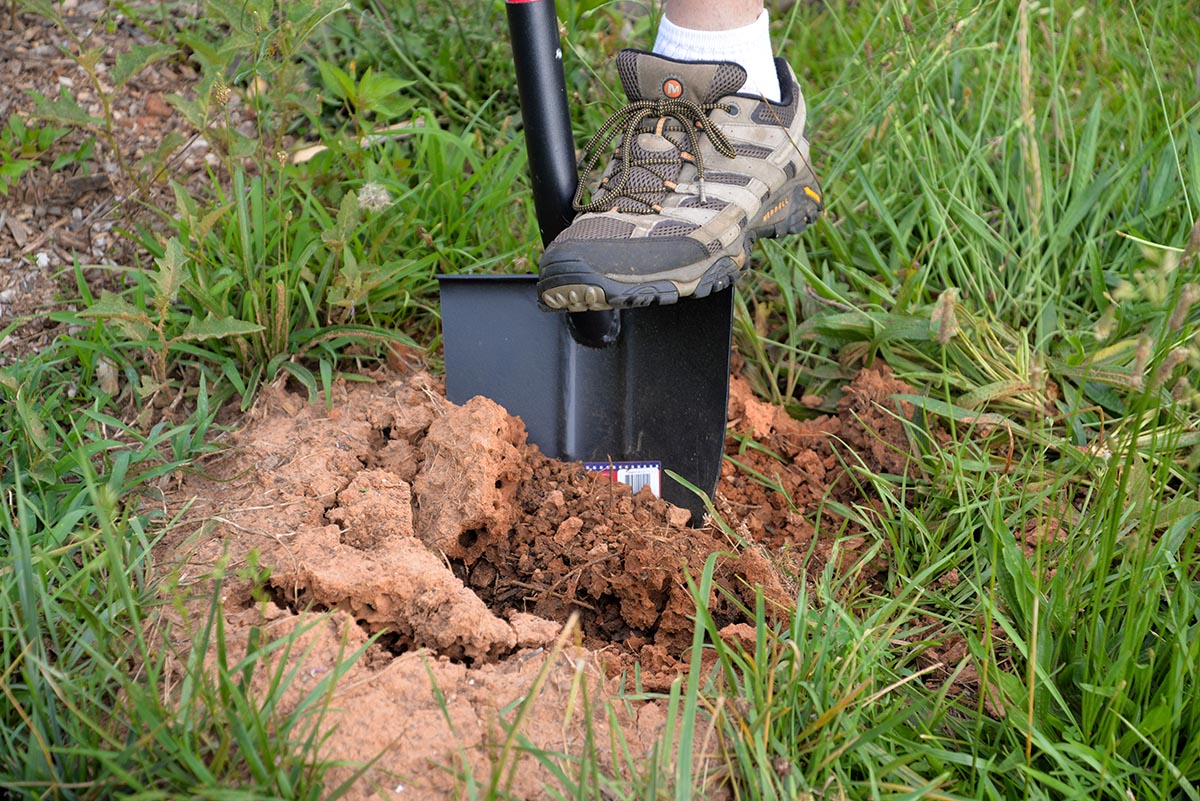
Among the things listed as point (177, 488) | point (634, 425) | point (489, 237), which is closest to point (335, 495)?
point (177, 488)

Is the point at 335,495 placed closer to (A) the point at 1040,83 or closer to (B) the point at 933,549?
(B) the point at 933,549

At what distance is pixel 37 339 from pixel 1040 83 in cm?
261

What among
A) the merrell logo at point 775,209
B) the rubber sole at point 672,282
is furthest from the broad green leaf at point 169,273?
the merrell logo at point 775,209

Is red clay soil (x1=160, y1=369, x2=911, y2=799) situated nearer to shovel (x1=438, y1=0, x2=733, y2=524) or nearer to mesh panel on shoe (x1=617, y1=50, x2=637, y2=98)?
shovel (x1=438, y1=0, x2=733, y2=524)

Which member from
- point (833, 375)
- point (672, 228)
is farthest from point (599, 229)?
point (833, 375)

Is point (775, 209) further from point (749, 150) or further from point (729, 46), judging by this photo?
point (729, 46)

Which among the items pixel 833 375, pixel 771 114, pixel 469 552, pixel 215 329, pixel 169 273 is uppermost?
pixel 771 114

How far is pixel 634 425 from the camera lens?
6.64ft

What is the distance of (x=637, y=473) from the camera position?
197 centimetres

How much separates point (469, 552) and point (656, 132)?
2.87 ft

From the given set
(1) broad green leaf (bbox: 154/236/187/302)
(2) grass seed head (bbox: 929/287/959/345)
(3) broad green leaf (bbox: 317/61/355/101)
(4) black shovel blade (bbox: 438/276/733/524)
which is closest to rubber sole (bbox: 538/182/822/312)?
(4) black shovel blade (bbox: 438/276/733/524)

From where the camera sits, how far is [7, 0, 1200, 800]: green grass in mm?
1289

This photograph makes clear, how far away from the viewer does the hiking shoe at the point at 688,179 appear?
177 cm

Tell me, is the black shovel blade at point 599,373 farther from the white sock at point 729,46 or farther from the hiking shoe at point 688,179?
the white sock at point 729,46
